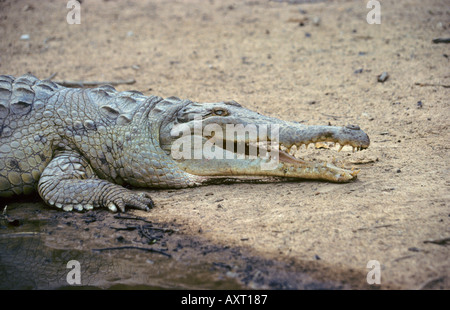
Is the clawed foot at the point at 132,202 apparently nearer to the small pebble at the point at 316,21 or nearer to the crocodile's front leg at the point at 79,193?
the crocodile's front leg at the point at 79,193

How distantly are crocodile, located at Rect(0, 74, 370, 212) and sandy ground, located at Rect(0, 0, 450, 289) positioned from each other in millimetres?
224

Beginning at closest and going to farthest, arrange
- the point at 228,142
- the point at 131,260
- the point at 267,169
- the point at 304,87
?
the point at 131,260 < the point at 267,169 < the point at 228,142 < the point at 304,87

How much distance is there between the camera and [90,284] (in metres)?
3.29

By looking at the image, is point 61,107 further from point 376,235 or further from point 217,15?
point 217,15

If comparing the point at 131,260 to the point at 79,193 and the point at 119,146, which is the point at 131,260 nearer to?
the point at 79,193

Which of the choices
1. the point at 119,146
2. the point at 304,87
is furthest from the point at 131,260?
the point at 304,87

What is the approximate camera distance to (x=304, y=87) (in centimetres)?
684

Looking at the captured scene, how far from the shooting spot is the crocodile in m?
4.21

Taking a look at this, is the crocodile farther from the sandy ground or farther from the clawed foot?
the sandy ground

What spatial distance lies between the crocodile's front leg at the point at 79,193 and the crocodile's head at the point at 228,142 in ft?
2.10

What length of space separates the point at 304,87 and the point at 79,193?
3990 mm

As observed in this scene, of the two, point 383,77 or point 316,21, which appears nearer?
point 383,77

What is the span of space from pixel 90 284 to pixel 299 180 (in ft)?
7.02

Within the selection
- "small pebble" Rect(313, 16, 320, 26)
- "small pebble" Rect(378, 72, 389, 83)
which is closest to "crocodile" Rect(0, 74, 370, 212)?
"small pebble" Rect(378, 72, 389, 83)
